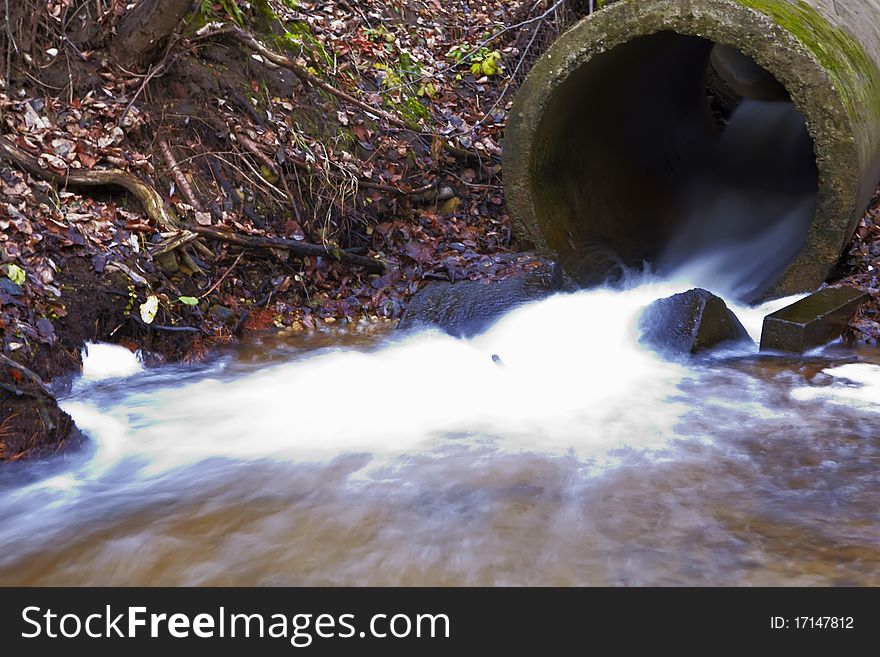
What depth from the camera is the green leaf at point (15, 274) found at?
4.46 m

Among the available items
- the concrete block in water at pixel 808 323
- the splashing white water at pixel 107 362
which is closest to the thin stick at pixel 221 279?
the splashing white water at pixel 107 362

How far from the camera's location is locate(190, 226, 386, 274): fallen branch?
5.75 metres

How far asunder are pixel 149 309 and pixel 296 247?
1.39 meters

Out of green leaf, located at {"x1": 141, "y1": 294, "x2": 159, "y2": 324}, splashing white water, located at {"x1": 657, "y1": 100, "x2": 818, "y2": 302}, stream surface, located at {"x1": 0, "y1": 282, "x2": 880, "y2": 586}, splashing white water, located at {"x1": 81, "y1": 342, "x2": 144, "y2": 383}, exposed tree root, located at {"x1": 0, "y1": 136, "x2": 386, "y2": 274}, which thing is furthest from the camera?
splashing white water, located at {"x1": 657, "y1": 100, "x2": 818, "y2": 302}

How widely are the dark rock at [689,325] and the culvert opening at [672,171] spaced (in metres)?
1.12

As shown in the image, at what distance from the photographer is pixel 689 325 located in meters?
5.45

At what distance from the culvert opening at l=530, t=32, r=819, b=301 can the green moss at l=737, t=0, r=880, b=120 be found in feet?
4.09

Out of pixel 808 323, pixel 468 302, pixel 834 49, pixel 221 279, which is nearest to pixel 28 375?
pixel 221 279

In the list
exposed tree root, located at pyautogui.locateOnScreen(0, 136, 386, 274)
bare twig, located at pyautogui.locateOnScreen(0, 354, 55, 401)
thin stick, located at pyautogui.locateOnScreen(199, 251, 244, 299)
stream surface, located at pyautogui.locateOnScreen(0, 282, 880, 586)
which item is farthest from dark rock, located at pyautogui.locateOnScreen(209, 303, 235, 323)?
bare twig, located at pyautogui.locateOnScreen(0, 354, 55, 401)

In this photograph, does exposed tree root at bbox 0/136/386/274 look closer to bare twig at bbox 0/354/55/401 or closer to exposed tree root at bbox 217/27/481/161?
exposed tree root at bbox 217/27/481/161

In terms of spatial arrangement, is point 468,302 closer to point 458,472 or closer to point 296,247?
point 296,247

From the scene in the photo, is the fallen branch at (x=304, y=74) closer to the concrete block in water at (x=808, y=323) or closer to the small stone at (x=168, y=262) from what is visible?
the small stone at (x=168, y=262)

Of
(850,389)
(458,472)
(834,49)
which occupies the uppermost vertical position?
(834,49)
